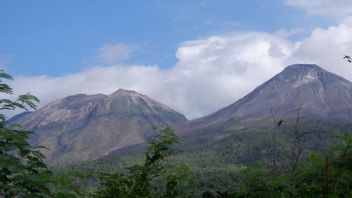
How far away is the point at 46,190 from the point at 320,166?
342 centimetres

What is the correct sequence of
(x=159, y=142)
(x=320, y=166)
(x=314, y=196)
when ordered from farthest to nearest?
(x=159, y=142) → (x=320, y=166) → (x=314, y=196)

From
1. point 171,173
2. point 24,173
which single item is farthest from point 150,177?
point 24,173

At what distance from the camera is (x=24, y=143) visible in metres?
7.23

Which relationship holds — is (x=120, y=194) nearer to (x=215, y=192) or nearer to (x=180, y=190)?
(x=180, y=190)

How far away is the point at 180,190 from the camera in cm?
744

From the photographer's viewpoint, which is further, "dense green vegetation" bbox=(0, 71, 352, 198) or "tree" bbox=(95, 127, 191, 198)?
"tree" bbox=(95, 127, 191, 198)

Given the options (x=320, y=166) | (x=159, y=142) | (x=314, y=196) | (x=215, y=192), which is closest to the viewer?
(x=314, y=196)

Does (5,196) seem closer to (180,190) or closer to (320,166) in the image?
(180,190)

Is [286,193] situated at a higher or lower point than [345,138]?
lower

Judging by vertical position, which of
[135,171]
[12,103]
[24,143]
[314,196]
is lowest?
[314,196]

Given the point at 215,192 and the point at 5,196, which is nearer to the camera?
the point at 5,196

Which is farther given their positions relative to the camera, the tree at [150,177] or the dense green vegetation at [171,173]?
the tree at [150,177]

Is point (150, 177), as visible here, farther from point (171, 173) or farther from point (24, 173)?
point (24, 173)

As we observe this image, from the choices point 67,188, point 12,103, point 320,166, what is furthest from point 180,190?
point 12,103
